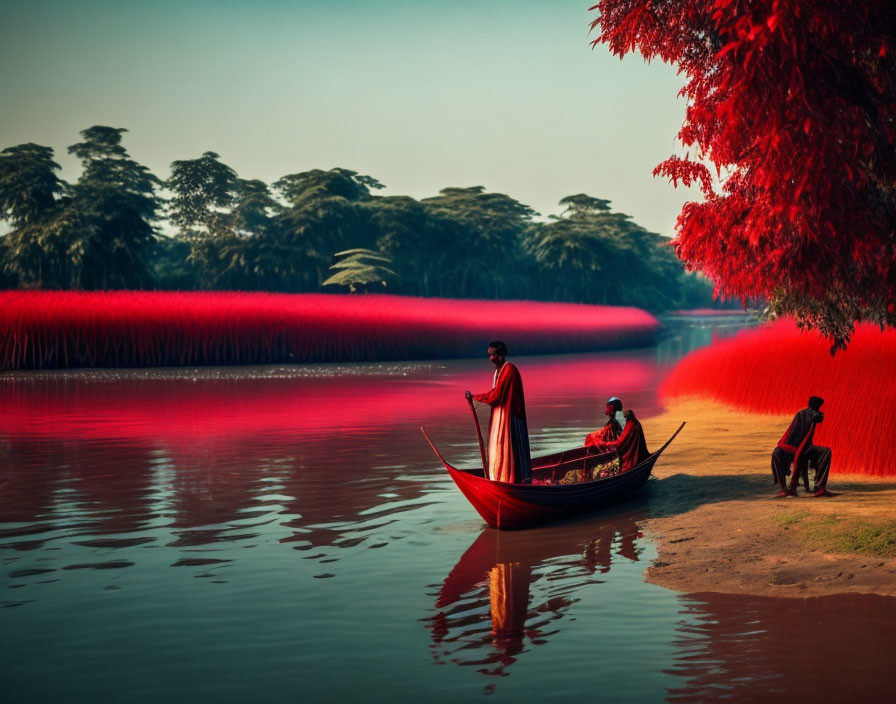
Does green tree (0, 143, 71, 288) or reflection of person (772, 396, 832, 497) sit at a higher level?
green tree (0, 143, 71, 288)

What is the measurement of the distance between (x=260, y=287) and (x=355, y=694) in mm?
72570

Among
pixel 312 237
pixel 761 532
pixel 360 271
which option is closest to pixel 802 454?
pixel 761 532

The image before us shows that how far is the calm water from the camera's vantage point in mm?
7344

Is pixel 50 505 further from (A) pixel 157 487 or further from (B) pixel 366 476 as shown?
(B) pixel 366 476

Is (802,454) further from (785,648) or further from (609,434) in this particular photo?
(785,648)

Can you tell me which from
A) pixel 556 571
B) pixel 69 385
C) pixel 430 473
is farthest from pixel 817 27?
pixel 69 385

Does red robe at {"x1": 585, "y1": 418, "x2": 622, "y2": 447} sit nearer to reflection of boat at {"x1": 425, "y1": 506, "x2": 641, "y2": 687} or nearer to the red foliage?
reflection of boat at {"x1": 425, "y1": 506, "x2": 641, "y2": 687}

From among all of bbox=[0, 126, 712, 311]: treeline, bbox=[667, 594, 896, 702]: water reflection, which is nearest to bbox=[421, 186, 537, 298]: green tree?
bbox=[0, 126, 712, 311]: treeline

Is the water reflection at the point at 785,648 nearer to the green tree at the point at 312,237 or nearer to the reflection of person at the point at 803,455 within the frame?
the reflection of person at the point at 803,455

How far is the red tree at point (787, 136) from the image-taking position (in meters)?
9.73

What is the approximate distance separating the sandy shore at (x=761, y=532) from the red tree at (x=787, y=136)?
2.38 metres

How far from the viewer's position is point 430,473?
16797 mm

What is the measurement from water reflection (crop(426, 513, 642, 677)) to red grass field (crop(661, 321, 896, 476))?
413 centimetres

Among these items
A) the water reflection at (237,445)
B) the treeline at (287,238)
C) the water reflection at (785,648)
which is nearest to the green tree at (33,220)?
the treeline at (287,238)
